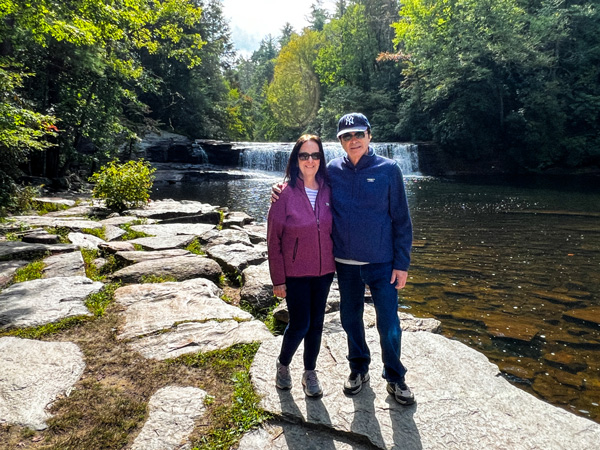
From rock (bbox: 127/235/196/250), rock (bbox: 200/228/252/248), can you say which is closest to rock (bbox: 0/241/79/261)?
rock (bbox: 127/235/196/250)

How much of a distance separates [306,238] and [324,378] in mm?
979

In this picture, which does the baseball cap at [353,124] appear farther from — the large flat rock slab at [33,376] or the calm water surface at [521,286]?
the calm water surface at [521,286]

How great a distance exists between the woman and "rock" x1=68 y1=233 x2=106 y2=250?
12.5 ft

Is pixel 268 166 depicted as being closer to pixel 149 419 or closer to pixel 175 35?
pixel 175 35

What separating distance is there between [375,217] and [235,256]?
121 inches

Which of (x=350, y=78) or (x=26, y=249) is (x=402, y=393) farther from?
(x=350, y=78)

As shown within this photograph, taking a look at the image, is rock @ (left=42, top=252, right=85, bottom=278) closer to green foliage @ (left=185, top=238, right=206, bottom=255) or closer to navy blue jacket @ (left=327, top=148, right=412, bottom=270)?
green foliage @ (left=185, top=238, right=206, bottom=255)

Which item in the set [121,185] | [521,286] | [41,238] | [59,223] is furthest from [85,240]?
[521,286]

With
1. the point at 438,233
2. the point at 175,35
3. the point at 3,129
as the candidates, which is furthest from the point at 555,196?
the point at 3,129

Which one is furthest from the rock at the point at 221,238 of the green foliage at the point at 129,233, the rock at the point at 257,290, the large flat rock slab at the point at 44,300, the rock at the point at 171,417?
the rock at the point at 171,417

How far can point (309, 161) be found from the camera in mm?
2293

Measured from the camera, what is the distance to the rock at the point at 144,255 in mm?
4594

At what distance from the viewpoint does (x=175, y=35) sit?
38.9 ft

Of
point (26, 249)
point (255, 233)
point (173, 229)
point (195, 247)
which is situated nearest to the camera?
point (26, 249)
